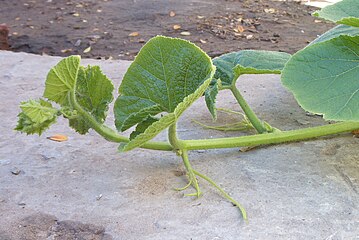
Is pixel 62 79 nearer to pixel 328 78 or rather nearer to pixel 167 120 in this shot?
pixel 167 120

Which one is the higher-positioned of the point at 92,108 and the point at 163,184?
the point at 92,108

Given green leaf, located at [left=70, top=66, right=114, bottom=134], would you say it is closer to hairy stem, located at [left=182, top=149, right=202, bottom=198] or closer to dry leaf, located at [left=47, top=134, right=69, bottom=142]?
hairy stem, located at [left=182, top=149, right=202, bottom=198]

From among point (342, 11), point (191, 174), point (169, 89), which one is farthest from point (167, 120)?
point (342, 11)

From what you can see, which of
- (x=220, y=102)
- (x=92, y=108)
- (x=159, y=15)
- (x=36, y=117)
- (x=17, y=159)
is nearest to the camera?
(x=36, y=117)

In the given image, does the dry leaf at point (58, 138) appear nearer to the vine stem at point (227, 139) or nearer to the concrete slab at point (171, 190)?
the concrete slab at point (171, 190)

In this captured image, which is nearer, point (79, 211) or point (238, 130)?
point (79, 211)

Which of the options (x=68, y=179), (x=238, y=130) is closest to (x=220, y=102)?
(x=238, y=130)

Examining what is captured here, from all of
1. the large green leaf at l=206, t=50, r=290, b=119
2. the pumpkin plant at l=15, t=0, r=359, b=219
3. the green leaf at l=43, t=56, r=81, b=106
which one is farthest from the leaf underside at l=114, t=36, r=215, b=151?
the large green leaf at l=206, t=50, r=290, b=119

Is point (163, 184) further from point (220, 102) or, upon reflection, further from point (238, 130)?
point (220, 102)
